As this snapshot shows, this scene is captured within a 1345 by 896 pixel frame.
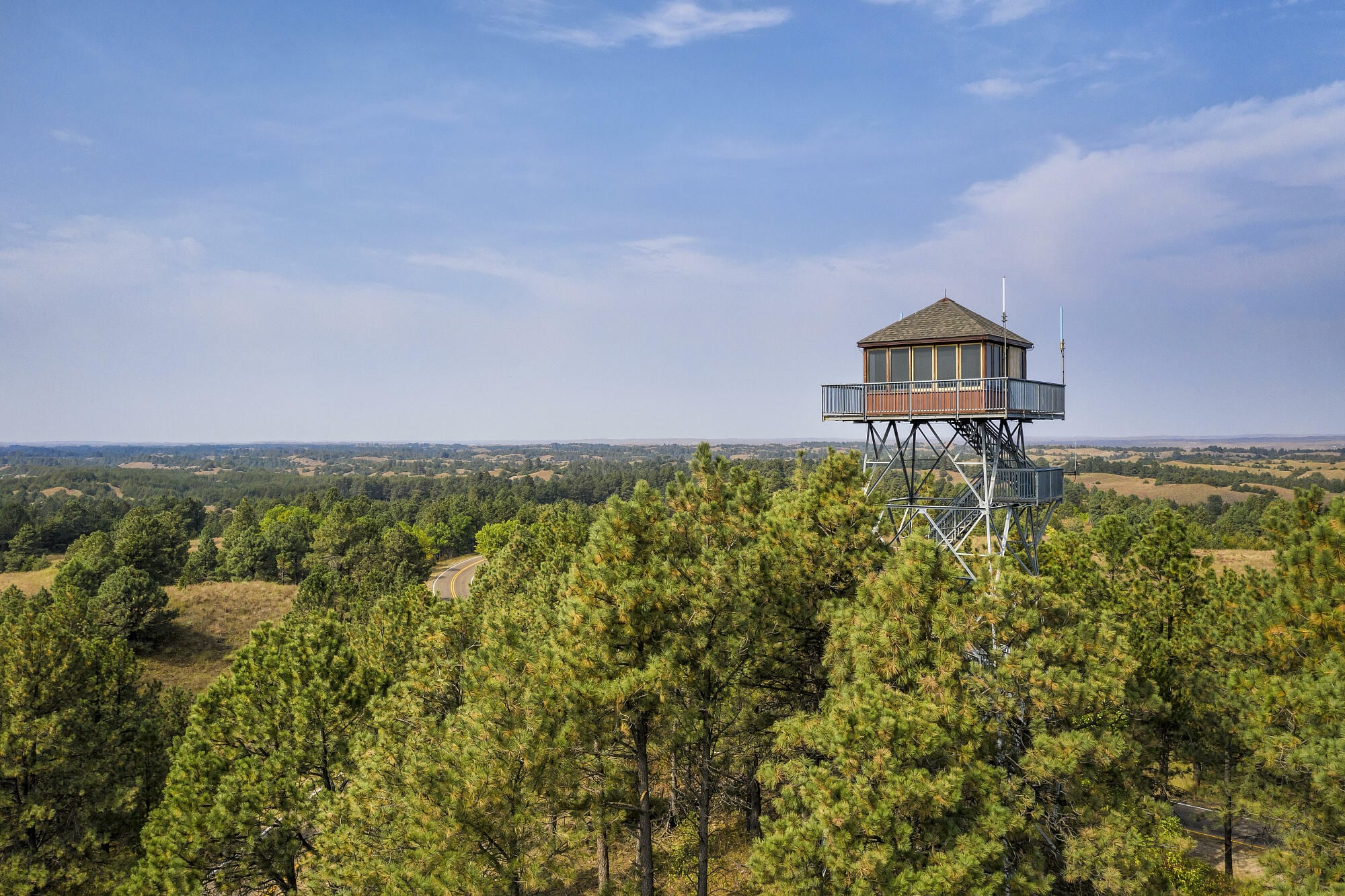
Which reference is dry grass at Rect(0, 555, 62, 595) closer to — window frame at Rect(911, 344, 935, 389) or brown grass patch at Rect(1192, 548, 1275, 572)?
window frame at Rect(911, 344, 935, 389)

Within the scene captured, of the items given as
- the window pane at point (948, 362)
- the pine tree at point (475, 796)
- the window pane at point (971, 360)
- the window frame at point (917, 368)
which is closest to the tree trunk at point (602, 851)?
the pine tree at point (475, 796)

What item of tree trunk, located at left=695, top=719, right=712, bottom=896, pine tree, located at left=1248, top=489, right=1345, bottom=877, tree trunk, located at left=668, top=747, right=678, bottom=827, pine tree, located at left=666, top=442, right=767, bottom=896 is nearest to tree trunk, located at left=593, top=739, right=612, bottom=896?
tree trunk, located at left=668, top=747, right=678, bottom=827

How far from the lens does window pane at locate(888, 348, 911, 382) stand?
21.8 meters

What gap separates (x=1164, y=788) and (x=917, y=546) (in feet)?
46.0

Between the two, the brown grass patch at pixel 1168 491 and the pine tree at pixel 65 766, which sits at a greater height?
the pine tree at pixel 65 766

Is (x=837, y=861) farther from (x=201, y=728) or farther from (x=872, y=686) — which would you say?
(x=201, y=728)

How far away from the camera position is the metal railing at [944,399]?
20.2 meters

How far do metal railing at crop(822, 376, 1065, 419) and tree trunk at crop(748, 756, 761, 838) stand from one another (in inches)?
415

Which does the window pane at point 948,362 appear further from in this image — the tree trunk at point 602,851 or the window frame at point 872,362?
the tree trunk at point 602,851

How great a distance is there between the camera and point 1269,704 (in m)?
14.2

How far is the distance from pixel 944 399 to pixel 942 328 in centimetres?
213

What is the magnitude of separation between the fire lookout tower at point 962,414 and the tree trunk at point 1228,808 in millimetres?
6407

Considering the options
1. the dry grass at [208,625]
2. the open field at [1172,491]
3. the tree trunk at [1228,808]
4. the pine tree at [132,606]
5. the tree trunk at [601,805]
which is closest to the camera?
the tree trunk at [601,805]

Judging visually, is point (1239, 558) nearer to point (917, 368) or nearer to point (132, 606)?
point (917, 368)
